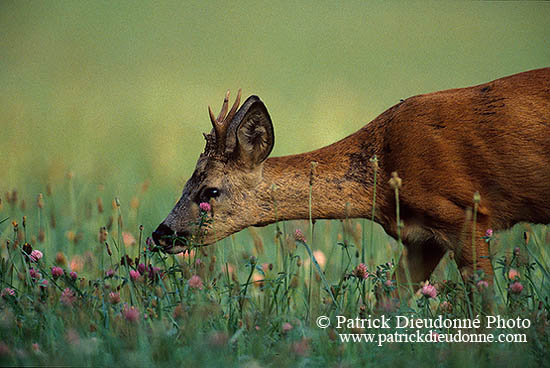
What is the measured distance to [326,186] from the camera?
492cm

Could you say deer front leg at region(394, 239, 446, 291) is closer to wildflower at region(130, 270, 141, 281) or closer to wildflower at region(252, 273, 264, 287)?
wildflower at region(252, 273, 264, 287)

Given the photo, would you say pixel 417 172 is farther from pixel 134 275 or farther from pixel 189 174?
pixel 189 174

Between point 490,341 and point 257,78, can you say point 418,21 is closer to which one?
point 257,78

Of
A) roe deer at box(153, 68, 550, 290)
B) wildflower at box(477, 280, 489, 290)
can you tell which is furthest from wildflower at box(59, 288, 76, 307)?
wildflower at box(477, 280, 489, 290)

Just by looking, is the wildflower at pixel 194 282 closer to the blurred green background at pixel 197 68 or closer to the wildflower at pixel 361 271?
the wildflower at pixel 361 271

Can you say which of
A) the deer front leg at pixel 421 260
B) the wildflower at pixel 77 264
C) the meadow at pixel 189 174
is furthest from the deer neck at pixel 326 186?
the wildflower at pixel 77 264

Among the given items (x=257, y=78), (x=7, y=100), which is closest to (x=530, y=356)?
(x=7, y=100)

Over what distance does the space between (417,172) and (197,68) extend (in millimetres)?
10609

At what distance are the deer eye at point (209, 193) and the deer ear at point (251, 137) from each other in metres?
0.26

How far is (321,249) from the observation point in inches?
266

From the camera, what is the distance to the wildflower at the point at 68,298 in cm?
354

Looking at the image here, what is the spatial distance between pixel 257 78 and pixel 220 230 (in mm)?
9641

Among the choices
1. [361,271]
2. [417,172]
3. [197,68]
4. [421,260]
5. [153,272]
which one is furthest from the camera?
[197,68]

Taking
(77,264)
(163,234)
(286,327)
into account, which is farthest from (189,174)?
(286,327)
